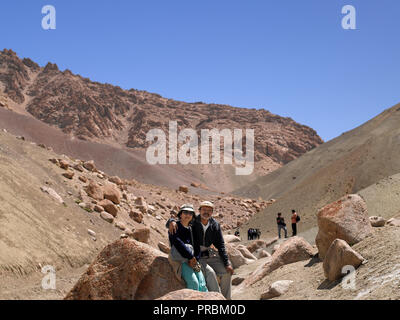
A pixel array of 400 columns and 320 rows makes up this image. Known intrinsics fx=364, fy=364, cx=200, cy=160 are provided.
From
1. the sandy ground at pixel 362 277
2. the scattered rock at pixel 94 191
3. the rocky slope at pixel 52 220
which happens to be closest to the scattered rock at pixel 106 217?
the rocky slope at pixel 52 220

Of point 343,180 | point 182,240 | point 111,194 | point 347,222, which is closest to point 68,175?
point 111,194

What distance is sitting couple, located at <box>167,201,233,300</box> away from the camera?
484 centimetres

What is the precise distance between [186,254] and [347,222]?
5.09 metres

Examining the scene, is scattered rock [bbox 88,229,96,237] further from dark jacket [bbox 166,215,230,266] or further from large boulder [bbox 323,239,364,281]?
dark jacket [bbox 166,215,230,266]

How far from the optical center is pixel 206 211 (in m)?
5.24

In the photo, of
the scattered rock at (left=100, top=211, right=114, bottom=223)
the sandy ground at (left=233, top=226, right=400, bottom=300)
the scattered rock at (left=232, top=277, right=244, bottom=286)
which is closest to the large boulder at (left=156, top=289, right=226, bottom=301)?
the sandy ground at (left=233, top=226, right=400, bottom=300)

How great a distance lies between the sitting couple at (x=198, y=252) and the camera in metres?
4.84

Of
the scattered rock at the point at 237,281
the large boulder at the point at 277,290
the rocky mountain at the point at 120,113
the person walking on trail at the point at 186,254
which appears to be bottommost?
the scattered rock at the point at 237,281

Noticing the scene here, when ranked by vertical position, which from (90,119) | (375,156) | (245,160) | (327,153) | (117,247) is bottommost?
(117,247)

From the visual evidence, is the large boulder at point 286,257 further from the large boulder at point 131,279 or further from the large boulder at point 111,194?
the large boulder at point 111,194
